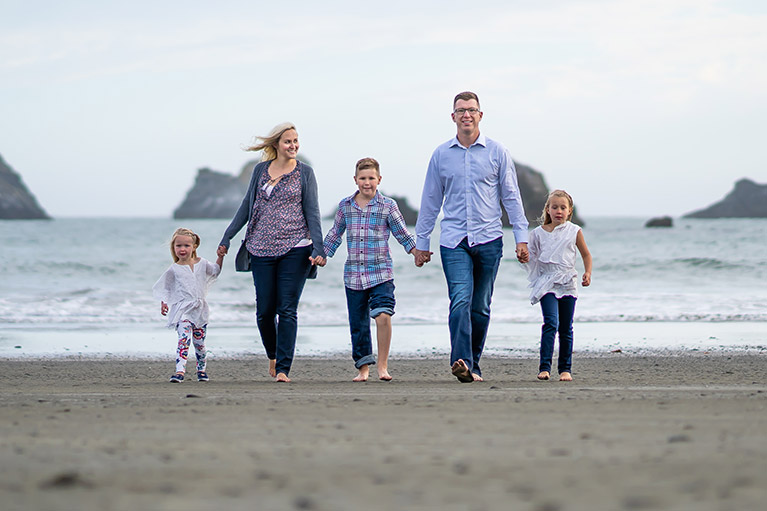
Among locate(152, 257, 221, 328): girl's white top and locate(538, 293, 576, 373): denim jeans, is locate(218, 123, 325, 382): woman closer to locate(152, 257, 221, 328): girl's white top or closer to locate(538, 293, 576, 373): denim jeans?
locate(152, 257, 221, 328): girl's white top

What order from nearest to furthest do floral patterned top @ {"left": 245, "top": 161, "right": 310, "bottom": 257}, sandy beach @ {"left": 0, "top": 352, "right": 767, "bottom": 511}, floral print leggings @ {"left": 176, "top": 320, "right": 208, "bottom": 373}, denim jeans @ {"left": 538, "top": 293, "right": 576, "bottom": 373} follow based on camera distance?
sandy beach @ {"left": 0, "top": 352, "right": 767, "bottom": 511} < floral patterned top @ {"left": 245, "top": 161, "right": 310, "bottom": 257} < denim jeans @ {"left": 538, "top": 293, "right": 576, "bottom": 373} < floral print leggings @ {"left": 176, "top": 320, "right": 208, "bottom": 373}

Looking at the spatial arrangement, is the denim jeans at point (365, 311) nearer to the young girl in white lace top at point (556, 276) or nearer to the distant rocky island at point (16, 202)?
the young girl in white lace top at point (556, 276)

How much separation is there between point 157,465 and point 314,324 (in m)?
9.51

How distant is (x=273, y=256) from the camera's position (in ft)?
19.2

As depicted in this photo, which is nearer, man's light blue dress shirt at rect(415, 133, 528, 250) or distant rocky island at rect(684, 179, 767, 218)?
man's light blue dress shirt at rect(415, 133, 528, 250)

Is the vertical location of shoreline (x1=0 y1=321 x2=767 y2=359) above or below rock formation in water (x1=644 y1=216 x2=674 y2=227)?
below

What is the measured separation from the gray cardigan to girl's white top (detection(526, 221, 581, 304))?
1.48 metres

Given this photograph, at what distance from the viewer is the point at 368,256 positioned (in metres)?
6.05

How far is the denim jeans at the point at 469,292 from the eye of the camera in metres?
5.55

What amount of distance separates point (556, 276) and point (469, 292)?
722mm

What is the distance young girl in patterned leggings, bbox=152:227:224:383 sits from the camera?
20.2 feet

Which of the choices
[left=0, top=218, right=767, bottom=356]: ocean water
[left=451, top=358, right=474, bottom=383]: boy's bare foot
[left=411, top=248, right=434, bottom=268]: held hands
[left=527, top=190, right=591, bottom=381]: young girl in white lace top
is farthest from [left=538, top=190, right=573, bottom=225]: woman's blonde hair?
[left=0, top=218, right=767, bottom=356]: ocean water

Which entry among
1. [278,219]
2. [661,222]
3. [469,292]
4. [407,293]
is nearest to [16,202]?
[661,222]

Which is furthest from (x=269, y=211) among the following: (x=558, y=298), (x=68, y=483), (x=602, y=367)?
(x=68, y=483)
